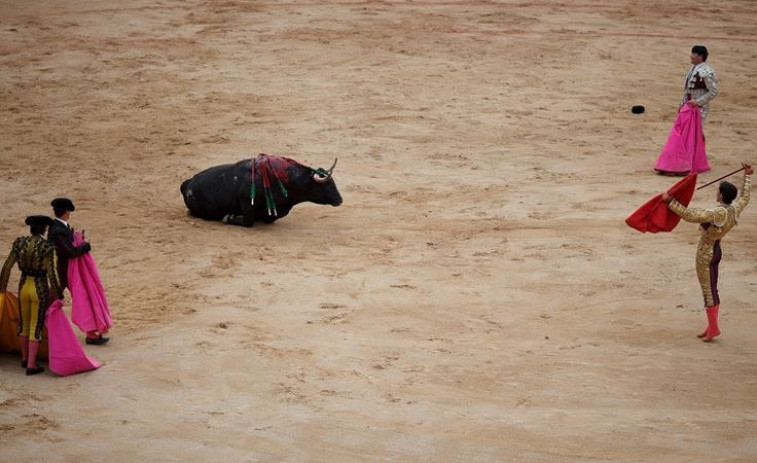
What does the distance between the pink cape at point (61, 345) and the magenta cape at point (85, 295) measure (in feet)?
1.04

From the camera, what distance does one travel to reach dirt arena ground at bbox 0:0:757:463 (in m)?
7.64

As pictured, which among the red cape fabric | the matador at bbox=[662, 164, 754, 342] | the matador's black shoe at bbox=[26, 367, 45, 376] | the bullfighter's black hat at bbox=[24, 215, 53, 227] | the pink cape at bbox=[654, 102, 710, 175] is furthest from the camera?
the pink cape at bbox=[654, 102, 710, 175]

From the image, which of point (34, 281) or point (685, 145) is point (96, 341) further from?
point (685, 145)

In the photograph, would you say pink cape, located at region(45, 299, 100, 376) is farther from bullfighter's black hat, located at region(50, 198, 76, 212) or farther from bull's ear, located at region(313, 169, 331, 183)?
bull's ear, located at region(313, 169, 331, 183)

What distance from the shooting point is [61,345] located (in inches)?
321

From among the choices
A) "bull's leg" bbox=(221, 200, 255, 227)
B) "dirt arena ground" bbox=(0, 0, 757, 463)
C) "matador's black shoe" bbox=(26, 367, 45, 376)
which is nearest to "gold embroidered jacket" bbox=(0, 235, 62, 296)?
"matador's black shoe" bbox=(26, 367, 45, 376)

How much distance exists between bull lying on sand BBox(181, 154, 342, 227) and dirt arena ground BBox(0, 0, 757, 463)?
228 mm

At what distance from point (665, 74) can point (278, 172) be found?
821 cm

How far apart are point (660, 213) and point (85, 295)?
14.8ft

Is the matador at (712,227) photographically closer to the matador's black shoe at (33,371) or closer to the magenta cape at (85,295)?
the magenta cape at (85,295)

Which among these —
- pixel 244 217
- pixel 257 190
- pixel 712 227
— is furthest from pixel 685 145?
pixel 244 217

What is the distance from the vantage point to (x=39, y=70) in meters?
16.5

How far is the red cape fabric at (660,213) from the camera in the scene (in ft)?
29.3

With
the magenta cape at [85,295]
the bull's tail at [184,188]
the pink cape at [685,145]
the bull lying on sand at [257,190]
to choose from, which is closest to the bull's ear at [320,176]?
the bull lying on sand at [257,190]
